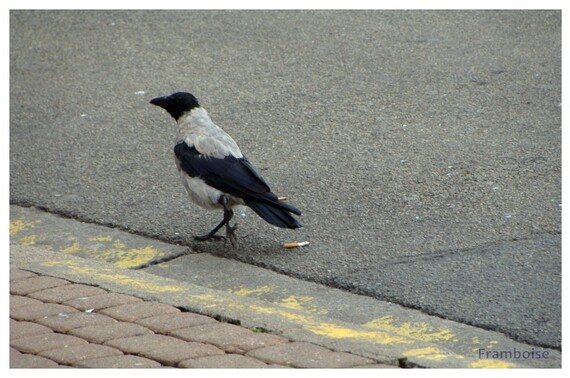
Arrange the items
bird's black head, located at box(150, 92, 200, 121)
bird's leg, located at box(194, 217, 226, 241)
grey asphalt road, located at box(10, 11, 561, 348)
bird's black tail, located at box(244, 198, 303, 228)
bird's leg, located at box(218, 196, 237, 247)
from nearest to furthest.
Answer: grey asphalt road, located at box(10, 11, 561, 348) < bird's black tail, located at box(244, 198, 303, 228) < bird's leg, located at box(218, 196, 237, 247) < bird's leg, located at box(194, 217, 226, 241) < bird's black head, located at box(150, 92, 200, 121)

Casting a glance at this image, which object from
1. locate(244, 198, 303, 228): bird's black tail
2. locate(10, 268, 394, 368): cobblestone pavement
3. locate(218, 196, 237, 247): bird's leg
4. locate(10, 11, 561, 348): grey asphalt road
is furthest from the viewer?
locate(218, 196, 237, 247): bird's leg

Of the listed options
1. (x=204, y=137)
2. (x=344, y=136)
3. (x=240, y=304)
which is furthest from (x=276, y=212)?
(x=344, y=136)

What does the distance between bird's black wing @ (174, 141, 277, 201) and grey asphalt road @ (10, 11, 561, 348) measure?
→ 1.03ft

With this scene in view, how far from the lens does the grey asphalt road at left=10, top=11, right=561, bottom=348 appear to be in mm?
5285

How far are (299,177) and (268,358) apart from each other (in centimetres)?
256

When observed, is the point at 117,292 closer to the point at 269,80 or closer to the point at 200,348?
the point at 200,348

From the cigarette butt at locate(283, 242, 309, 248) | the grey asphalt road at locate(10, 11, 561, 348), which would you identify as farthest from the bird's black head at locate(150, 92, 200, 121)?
the cigarette butt at locate(283, 242, 309, 248)

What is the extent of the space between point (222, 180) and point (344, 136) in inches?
71.9

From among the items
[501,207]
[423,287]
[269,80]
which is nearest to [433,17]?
[269,80]

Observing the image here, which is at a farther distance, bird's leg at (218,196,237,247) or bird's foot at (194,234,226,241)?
bird's foot at (194,234,226,241)

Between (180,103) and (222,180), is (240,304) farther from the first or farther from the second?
(180,103)

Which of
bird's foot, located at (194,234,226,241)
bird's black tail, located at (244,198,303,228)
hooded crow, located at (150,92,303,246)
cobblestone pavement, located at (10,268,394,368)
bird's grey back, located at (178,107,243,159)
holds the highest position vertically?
bird's grey back, located at (178,107,243,159)

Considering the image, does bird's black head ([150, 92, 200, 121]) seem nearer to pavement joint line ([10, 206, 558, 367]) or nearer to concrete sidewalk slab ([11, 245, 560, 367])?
pavement joint line ([10, 206, 558, 367])

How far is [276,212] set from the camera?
5578mm
